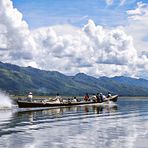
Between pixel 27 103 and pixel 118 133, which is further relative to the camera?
pixel 27 103

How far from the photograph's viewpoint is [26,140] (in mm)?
38375

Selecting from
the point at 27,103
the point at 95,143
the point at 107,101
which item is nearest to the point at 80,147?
the point at 95,143

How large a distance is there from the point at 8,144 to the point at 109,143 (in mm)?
9489

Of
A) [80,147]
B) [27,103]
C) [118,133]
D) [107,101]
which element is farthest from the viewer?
[107,101]

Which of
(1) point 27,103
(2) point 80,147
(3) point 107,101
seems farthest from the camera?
(3) point 107,101

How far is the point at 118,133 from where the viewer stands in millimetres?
45906

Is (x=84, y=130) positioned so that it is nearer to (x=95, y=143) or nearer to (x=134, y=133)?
(x=134, y=133)

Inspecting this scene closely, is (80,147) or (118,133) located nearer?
(80,147)

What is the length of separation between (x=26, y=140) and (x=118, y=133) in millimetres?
12429

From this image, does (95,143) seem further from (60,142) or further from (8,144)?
(8,144)

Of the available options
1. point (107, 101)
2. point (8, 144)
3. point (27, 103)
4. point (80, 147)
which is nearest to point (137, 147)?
point (80, 147)

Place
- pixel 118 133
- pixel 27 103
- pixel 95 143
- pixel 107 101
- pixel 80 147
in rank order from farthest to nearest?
pixel 107 101
pixel 27 103
pixel 118 133
pixel 95 143
pixel 80 147

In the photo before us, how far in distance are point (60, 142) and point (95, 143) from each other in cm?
335

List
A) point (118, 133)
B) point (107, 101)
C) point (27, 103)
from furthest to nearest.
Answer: point (107, 101) < point (27, 103) < point (118, 133)
